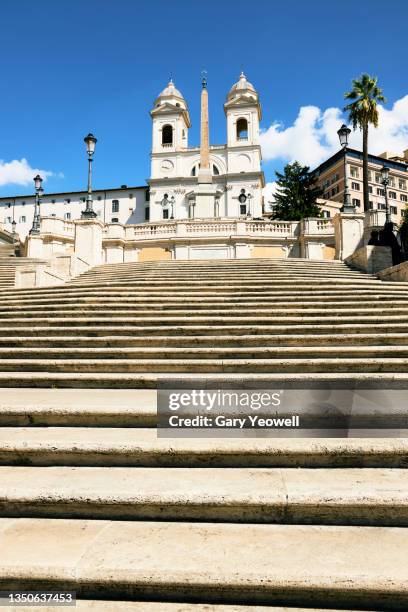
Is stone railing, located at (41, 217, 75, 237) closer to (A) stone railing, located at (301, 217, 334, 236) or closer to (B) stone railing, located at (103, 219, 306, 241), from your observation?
(B) stone railing, located at (103, 219, 306, 241)

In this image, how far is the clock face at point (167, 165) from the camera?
59562 mm

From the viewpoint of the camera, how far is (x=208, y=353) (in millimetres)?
6012

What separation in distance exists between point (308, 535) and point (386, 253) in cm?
1146

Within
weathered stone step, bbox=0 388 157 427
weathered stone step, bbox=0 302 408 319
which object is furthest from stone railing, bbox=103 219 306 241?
weathered stone step, bbox=0 388 157 427

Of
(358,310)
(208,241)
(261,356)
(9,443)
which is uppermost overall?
(208,241)

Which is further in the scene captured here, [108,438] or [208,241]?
[208,241]

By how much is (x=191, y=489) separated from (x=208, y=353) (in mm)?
3143

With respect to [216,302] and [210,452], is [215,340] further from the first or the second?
[210,452]

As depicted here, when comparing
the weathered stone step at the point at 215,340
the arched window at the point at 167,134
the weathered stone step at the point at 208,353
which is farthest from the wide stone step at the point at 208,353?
the arched window at the point at 167,134

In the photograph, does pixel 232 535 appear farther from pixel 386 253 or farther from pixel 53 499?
pixel 386 253

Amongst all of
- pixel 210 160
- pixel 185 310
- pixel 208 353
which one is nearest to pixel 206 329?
pixel 208 353

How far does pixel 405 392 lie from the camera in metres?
4.60

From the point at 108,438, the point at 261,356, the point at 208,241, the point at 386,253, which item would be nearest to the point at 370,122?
the point at 208,241

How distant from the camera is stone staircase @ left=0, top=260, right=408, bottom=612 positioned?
229cm
